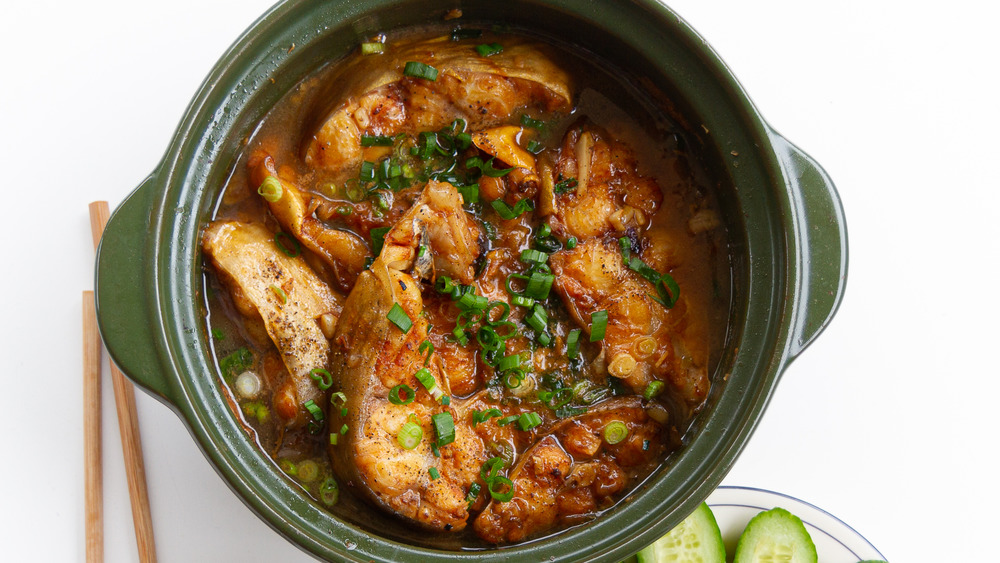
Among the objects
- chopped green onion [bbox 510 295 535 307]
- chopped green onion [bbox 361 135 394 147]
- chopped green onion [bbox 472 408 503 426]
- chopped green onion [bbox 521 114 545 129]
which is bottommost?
chopped green onion [bbox 472 408 503 426]

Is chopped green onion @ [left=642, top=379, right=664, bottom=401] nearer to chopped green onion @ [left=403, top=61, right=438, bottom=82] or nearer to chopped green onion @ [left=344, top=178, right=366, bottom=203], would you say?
A: chopped green onion @ [left=344, top=178, right=366, bottom=203]

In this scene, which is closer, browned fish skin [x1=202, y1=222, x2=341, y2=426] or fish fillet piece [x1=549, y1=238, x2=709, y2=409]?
browned fish skin [x1=202, y1=222, x2=341, y2=426]

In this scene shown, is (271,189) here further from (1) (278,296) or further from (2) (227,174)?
(1) (278,296)

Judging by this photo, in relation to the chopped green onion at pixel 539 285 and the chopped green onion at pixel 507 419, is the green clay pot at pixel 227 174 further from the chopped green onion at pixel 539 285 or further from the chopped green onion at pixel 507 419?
the chopped green onion at pixel 539 285

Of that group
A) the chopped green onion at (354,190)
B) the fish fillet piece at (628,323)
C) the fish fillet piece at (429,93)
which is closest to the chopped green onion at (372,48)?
the fish fillet piece at (429,93)

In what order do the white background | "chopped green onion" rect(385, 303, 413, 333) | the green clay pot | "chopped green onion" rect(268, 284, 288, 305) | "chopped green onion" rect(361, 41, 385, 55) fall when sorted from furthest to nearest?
the white background
"chopped green onion" rect(361, 41, 385, 55)
"chopped green onion" rect(268, 284, 288, 305)
"chopped green onion" rect(385, 303, 413, 333)
the green clay pot

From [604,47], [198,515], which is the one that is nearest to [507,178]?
[604,47]

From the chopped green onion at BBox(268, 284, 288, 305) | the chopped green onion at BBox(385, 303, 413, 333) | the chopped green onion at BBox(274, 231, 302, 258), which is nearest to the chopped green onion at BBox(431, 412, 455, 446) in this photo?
the chopped green onion at BBox(385, 303, 413, 333)
